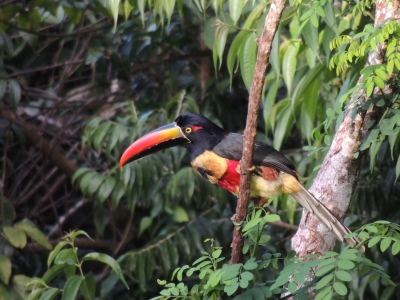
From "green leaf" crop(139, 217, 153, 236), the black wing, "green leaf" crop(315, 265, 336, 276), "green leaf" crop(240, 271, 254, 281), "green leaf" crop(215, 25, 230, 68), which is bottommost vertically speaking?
"green leaf" crop(139, 217, 153, 236)

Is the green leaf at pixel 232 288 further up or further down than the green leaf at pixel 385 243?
further down

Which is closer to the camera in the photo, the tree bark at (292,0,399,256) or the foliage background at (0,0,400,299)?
the tree bark at (292,0,399,256)

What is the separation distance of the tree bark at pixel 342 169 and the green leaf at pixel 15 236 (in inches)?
73.6

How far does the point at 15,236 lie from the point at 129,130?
2.91 feet

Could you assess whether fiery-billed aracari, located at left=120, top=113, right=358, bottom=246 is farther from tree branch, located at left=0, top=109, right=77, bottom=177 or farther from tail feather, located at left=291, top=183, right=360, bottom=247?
tree branch, located at left=0, top=109, right=77, bottom=177

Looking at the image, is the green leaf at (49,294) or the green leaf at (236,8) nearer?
the green leaf at (49,294)

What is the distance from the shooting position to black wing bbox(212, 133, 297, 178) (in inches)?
144

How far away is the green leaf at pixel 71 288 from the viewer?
3412 mm

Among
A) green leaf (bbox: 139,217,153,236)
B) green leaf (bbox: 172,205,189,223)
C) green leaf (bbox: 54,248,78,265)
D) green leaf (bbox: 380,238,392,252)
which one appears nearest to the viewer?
green leaf (bbox: 380,238,392,252)

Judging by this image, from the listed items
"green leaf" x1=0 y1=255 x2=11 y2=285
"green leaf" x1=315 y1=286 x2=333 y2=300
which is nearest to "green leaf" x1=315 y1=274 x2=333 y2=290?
"green leaf" x1=315 y1=286 x2=333 y2=300

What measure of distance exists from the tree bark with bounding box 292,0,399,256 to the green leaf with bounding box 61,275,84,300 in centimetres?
87

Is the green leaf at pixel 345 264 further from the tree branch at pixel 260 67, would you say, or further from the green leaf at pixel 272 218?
the tree branch at pixel 260 67

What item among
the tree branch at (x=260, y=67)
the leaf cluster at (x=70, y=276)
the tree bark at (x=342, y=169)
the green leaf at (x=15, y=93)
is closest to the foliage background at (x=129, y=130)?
the green leaf at (x=15, y=93)

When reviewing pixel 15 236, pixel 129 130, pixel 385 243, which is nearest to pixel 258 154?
pixel 385 243
